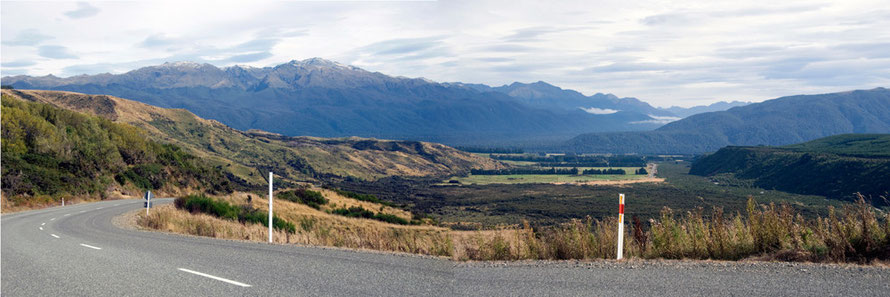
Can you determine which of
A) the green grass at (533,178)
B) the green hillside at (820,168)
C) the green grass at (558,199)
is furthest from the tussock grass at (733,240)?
the green grass at (533,178)

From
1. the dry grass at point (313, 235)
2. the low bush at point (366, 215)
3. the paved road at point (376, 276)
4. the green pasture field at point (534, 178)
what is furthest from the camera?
the green pasture field at point (534, 178)

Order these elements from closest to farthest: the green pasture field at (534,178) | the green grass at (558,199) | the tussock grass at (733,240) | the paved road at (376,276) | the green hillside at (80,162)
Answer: the paved road at (376,276)
the tussock grass at (733,240)
the green hillside at (80,162)
the green grass at (558,199)
the green pasture field at (534,178)

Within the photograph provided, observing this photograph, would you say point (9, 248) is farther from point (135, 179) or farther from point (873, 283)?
point (135, 179)

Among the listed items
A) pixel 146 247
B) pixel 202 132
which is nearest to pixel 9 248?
pixel 146 247

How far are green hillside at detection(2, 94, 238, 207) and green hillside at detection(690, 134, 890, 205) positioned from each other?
3683 inches

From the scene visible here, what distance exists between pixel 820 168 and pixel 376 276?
14459 centimetres

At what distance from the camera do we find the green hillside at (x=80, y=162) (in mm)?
38625

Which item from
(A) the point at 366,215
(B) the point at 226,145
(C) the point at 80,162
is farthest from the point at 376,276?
(B) the point at 226,145

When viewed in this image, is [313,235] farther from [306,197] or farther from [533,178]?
[533,178]

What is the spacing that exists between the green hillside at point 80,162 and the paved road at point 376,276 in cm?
3031

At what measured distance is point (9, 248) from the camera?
14.2m

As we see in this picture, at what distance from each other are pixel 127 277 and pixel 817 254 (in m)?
11.0

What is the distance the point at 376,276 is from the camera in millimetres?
8891

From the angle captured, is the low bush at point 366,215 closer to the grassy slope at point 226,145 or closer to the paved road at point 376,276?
the paved road at point 376,276
